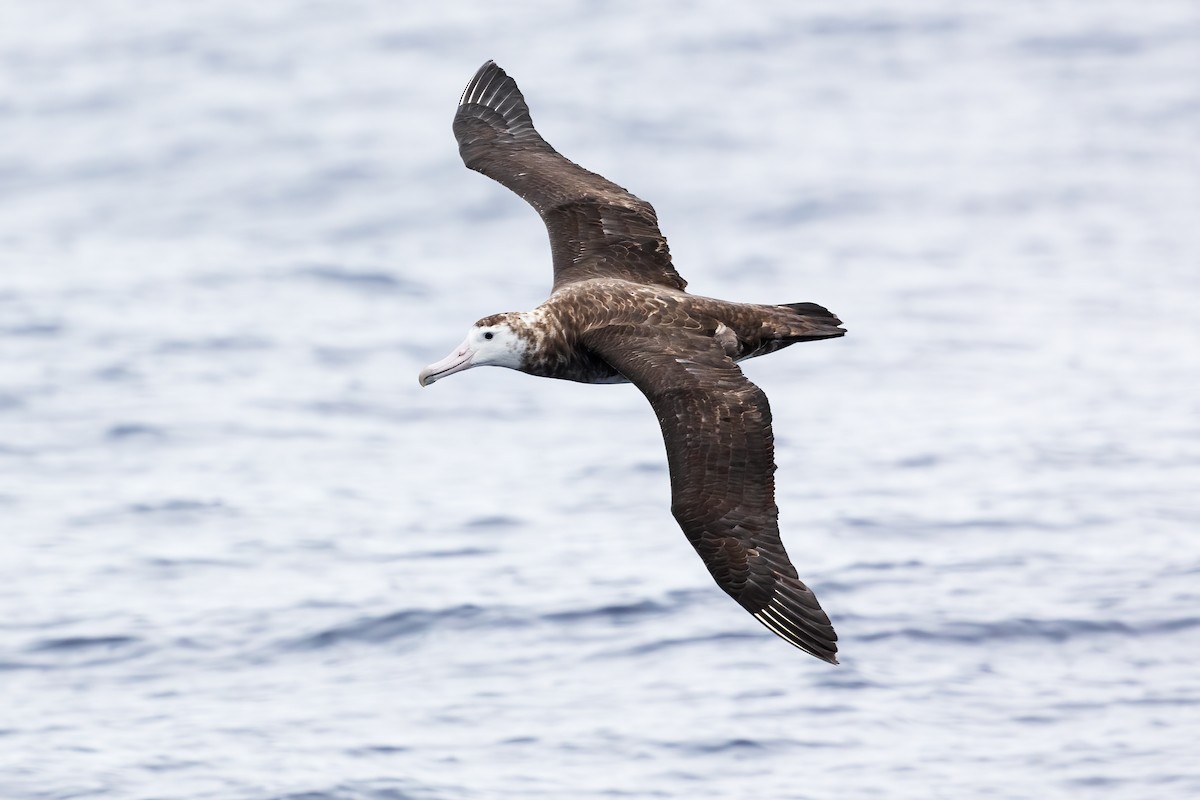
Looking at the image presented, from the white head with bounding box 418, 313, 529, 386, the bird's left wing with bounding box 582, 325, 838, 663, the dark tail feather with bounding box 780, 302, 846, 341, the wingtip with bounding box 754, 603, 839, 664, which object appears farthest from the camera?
the dark tail feather with bounding box 780, 302, 846, 341

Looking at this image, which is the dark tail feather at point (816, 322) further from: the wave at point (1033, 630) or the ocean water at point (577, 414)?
the wave at point (1033, 630)

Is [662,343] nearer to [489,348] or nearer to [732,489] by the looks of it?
[489,348]

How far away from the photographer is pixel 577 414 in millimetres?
23469

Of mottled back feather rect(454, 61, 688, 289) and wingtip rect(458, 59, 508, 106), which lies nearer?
mottled back feather rect(454, 61, 688, 289)

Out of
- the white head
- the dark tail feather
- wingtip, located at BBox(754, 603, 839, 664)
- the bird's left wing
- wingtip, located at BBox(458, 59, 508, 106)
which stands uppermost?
wingtip, located at BBox(458, 59, 508, 106)

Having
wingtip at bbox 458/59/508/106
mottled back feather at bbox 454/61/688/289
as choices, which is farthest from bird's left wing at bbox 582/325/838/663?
wingtip at bbox 458/59/508/106

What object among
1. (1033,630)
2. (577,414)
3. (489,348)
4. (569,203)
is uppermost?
(569,203)

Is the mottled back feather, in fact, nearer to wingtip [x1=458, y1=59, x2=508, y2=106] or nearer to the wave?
wingtip [x1=458, y1=59, x2=508, y2=106]

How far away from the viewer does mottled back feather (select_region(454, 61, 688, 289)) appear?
15.0m

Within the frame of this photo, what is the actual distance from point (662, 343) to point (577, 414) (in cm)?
1011

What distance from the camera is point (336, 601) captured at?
1867 centimetres

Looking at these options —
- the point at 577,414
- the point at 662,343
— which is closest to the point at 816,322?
the point at 662,343

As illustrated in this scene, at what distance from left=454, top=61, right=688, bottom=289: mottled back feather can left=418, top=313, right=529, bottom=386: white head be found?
112cm

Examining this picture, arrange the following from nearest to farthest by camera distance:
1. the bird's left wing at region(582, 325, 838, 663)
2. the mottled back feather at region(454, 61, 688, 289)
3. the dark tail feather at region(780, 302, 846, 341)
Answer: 1. the bird's left wing at region(582, 325, 838, 663)
2. the dark tail feather at region(780, 302, 846, 341)
3. the mottled back feather at region(454, 61, 688, 289)
